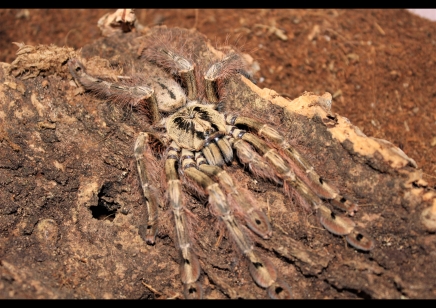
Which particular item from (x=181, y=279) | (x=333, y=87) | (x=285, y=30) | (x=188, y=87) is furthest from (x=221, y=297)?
(x=285, y=30)

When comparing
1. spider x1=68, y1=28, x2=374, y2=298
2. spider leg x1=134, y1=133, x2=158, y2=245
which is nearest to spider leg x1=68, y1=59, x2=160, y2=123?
spider x1=68, y1=28, x2=374, y2=298

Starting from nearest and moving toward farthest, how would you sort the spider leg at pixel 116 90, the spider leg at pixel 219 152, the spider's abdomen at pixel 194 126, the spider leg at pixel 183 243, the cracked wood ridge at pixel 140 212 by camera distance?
the cracked wood ridge at pixel 140 212
the spider leg at pixel 183 243
the spider leg at pixel 219 152
the spider's abdomen at pixel 194 126
the spider leg at pixel 116 90

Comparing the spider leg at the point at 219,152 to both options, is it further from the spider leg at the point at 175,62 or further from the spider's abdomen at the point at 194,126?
the spider leg at the point at 175,62

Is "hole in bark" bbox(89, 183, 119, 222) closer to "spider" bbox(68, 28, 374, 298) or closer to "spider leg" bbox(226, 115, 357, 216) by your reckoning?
"spider" bbox(68, 28, 374, 298)

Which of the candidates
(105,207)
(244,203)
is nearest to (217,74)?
(244,203)

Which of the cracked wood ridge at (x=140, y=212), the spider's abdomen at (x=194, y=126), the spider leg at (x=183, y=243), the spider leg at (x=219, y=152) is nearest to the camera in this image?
the cracked wood ridge at (x=140, y=212)

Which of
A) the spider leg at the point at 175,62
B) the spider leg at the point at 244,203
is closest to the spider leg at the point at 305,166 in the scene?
the spider leg at the point at 244,203

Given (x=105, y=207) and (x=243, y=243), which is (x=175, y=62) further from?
(x=243, y=243)
